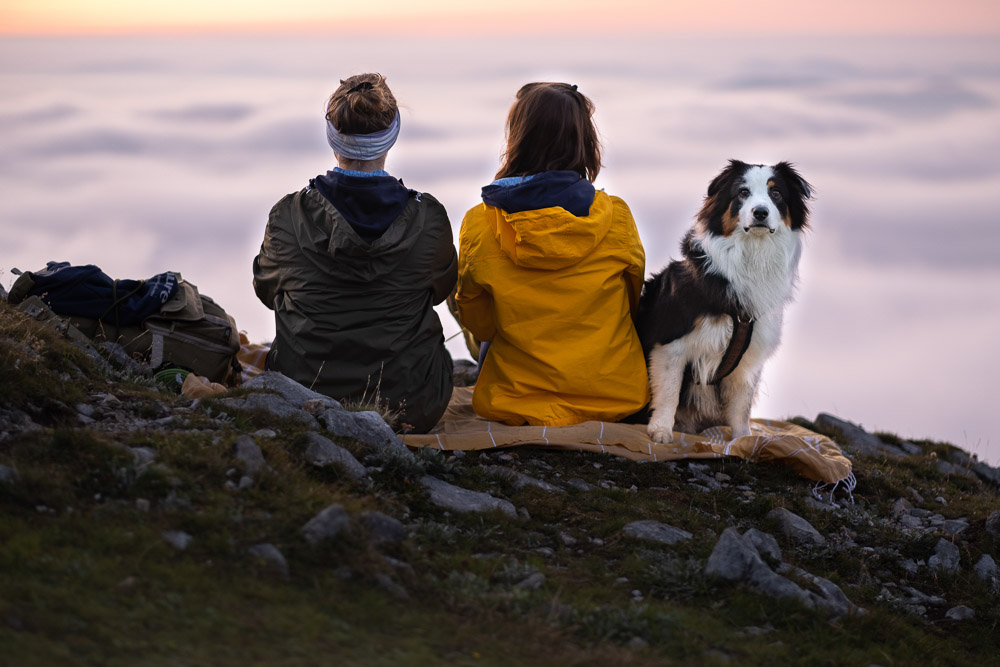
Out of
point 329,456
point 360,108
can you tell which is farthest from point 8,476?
point 360,108

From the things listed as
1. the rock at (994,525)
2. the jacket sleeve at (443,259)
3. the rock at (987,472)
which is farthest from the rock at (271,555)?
the rock at (987,472)

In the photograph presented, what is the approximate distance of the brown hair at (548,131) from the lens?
700 centimetres

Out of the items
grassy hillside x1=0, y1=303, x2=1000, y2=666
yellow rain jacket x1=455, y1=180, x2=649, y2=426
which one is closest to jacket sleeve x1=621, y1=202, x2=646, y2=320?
yellow rain jacket x1=455, y1=180, x2=649, y2=426

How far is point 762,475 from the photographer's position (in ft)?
24.0

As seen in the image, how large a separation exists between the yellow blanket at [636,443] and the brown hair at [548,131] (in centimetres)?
187

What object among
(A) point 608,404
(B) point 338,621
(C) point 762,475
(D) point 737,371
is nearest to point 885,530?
(C) point 762,475

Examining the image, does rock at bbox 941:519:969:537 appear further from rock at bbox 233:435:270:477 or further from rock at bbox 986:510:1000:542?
rock at bbox 233:435:270:477

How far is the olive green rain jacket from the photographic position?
677 centimetres

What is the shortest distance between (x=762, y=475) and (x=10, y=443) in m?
5.04

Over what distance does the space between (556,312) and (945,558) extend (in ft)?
9.99

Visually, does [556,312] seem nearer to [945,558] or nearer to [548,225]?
[548,225]

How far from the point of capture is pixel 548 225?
22.5 feet

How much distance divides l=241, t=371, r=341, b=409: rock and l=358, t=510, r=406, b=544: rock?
5.15ft

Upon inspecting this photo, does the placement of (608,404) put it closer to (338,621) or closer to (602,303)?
(602,303)
